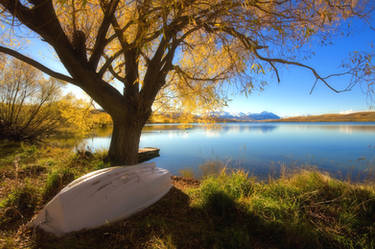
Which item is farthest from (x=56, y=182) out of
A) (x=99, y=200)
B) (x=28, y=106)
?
(x=28, y=106)

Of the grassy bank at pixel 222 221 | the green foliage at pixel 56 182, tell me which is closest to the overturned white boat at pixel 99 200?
the grassy bank at pixel 222 221

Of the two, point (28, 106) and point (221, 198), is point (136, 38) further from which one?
point (28, 106)

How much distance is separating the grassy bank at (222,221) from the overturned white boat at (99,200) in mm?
98

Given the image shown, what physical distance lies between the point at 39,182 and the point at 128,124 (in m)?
2.02

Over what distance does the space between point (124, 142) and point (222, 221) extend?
106 inches

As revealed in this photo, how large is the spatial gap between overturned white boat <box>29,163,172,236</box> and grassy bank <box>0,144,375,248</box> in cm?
10

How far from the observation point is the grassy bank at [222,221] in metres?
1.67

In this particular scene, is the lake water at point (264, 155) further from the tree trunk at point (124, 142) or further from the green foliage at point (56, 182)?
the green foliage at point (56, 182)

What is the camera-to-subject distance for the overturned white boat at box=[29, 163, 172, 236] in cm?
174

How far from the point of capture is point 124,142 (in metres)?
3.67

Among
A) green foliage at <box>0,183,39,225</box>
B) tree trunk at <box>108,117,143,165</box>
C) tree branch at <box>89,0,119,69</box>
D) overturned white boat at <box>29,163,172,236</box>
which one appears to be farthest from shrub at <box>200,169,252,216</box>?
tree branch at <box>89,0,119,69</box>

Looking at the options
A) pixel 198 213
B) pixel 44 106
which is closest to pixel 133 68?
pixel 198 213

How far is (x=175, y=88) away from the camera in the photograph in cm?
515

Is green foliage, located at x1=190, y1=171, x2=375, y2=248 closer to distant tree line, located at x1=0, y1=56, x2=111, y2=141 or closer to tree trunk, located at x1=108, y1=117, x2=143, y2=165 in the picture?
tree trunk, located at x1=108, y1=117, x2=143, y2=165
